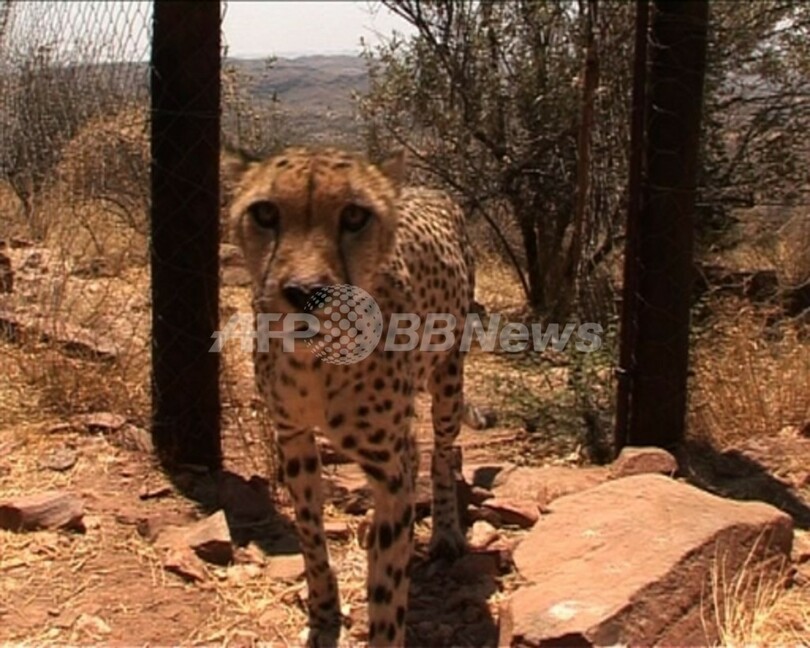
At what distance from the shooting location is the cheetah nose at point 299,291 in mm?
2461

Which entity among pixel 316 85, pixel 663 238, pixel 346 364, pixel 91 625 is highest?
pixel 316 85

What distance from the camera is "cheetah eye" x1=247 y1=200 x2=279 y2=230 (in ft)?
8.87

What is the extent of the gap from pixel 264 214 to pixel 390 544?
3.28 feet

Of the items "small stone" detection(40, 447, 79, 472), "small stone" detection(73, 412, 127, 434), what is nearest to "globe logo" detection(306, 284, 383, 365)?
"small stone" detection(40, 447, 79, 472)

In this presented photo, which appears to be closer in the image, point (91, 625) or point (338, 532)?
point (91, 625)

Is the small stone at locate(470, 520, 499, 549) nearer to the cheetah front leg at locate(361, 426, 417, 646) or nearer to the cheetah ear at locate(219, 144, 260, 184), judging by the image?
the cheetah front leg at locate(361, 426, 417, 646)

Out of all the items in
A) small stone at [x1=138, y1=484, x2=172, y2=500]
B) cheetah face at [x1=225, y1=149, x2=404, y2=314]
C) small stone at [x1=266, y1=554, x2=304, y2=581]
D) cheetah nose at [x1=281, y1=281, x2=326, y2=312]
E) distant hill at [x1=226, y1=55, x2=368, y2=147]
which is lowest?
small stone at [x1=266, y1=554, x2=304, y2=581]

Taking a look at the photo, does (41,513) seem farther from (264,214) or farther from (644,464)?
(644,464)

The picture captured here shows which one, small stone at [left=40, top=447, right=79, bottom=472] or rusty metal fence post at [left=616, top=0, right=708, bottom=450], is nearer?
rusty metal fence post at [left=616, top=0, right=708, bottom=450]

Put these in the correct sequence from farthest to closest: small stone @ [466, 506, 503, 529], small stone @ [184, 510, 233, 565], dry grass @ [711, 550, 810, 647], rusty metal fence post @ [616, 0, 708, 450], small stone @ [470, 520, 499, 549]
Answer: rusty metal fence post @ [616, 0, 708, 450]
small stone @ [466, 506, 503, 529]
small stone @ [470, 520, 499, 549]
small stone @ [184, 510, 233, 565]
dry grass @ [711, 550, 810, 647]

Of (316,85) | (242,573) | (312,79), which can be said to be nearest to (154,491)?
(242,573)

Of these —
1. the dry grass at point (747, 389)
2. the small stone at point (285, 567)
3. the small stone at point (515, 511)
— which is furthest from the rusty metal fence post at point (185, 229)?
the dry grass at point (747, 389)

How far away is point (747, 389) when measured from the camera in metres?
4.82

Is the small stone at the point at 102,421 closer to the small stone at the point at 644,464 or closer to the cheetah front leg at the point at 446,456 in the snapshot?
the cheetah front leg at the point at 446,456
